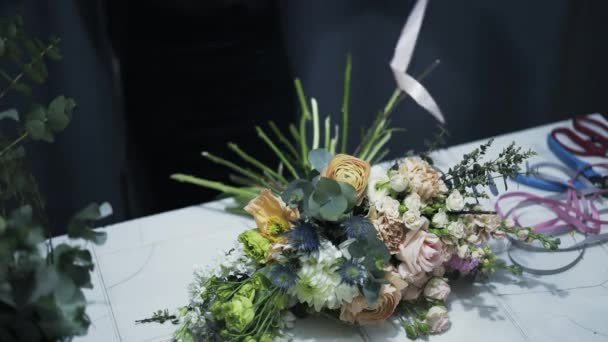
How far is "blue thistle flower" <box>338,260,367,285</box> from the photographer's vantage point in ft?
3.14

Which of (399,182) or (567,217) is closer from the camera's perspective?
(399,182)

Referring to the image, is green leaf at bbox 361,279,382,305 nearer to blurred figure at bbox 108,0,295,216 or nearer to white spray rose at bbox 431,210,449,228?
white spray rose at bbox 431,210,449,228

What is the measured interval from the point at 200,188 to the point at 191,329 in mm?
1156

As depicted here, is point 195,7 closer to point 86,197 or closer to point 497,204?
point 86,197

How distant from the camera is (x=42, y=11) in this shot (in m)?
1.59

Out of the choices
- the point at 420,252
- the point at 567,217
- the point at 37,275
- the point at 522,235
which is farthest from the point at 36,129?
the point at 567,217

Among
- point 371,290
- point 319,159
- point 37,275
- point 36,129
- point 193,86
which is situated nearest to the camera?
point 37,275

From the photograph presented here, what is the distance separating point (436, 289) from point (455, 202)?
13 centimetres

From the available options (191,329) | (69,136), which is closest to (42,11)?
(69,136)

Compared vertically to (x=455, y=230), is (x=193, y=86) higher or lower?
higher

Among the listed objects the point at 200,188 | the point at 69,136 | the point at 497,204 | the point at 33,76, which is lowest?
the point at 200,188

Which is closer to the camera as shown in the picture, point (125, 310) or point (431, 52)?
point (125, 310)

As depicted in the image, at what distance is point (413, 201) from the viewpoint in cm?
102

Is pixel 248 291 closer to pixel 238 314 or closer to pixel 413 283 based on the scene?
pixel 238 314
